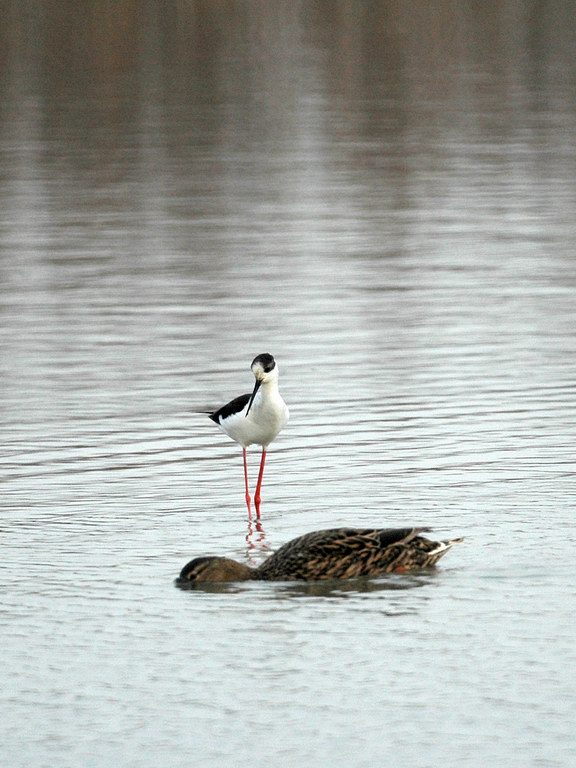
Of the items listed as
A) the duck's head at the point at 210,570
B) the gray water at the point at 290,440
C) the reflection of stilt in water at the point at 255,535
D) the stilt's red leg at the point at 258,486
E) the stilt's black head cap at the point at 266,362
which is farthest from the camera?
the stilt's black head cap at the point at 266,362

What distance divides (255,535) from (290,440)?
9.08 feet

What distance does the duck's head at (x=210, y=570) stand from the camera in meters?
10.2

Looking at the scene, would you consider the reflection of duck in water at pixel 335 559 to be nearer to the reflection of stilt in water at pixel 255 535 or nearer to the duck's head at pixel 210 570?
the duck's head at pixel 210 570

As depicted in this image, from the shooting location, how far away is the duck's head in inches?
400

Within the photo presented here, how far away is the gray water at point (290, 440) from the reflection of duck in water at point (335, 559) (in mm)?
98

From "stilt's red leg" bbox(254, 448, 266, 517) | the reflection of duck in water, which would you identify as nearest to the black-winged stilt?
"stilt's red leg" bbox(254, 448, 266, 517)

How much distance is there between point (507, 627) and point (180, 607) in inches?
65.6

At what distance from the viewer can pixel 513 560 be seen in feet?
34.2

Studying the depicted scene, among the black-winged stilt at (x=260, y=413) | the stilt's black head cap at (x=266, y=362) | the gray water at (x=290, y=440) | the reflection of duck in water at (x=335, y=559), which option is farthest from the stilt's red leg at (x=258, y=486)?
the reflection of duck in water at (x=335, y=559)

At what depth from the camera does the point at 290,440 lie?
561 inches

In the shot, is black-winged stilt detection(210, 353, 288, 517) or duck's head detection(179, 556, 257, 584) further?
black-winged stilt detection(210, 353, 288, 517)

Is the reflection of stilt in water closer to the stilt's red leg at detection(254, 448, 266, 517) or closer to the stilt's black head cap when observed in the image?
the stilt's red leg at detection(254, 448, 266, 517)

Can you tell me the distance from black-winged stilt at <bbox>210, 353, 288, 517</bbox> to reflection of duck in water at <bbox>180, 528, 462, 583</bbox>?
1.88m

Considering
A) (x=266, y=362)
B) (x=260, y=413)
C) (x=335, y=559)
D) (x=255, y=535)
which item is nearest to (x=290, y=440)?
(x=260, y=413)
